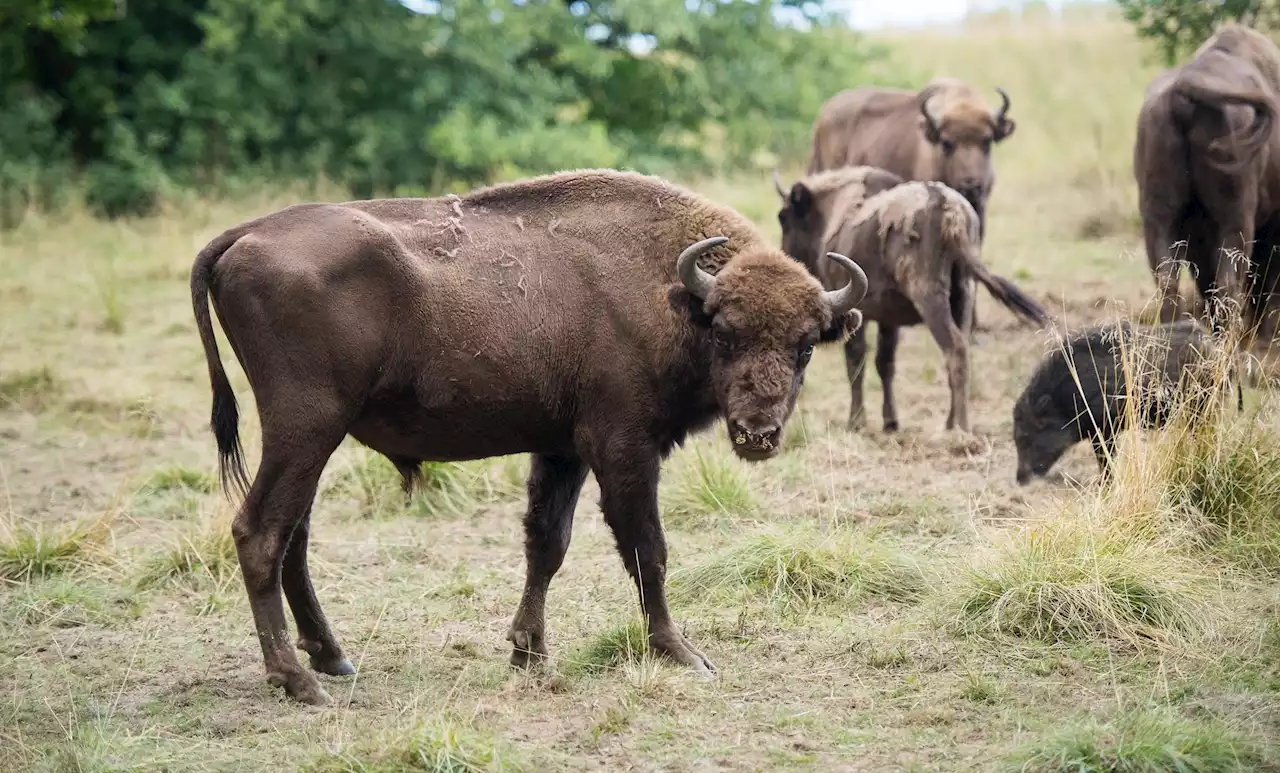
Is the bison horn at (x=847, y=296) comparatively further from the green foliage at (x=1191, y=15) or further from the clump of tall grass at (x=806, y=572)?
the green foliage at (x=1191, y=15)

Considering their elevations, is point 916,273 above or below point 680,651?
above

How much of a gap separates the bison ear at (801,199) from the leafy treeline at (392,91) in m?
6.32

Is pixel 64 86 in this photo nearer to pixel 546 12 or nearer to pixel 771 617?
pixel 546 12

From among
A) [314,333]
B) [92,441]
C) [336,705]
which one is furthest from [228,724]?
[92,441]

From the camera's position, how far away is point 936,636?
6.15 m

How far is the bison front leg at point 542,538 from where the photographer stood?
6.19m

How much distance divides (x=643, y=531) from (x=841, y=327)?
121 centimetres

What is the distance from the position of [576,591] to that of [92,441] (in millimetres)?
4634

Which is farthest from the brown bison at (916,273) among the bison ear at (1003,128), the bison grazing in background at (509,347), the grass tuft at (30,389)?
the grass tuft at (30,389)

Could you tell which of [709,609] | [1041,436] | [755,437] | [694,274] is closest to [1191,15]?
[1041,436]

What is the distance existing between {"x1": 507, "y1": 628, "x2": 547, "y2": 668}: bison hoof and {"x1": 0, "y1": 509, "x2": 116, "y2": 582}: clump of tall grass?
2.67 meters

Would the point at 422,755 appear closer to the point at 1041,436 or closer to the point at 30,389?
the point at 1041,436

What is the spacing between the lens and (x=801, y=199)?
10992 mm

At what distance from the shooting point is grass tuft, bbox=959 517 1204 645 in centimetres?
601
